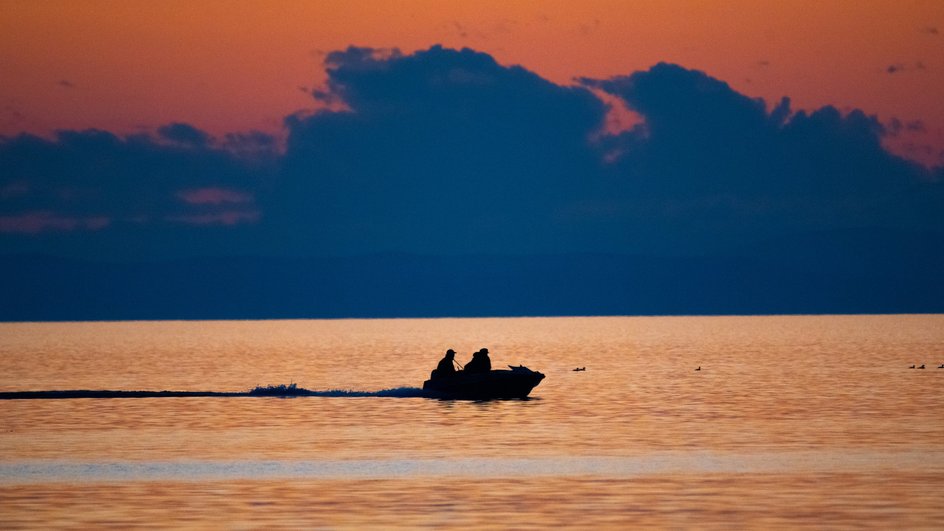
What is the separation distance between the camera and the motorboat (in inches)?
2598

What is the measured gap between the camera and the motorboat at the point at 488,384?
66.0 meters

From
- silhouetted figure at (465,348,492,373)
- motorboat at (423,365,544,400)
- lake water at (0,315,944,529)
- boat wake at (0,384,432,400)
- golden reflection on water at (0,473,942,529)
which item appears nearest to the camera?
golden reflection on water at (0,473,942,529)

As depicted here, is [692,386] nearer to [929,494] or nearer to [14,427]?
[14,427]

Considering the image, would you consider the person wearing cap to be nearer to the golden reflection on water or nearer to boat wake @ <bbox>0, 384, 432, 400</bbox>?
boat wake @ <bbox>0, 384, 432, 400</bbox>

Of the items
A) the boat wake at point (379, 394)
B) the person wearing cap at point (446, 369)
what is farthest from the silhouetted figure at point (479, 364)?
the boat wake at point (379, 394)

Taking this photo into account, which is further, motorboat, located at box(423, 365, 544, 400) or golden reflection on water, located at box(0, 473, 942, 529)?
motorboat, located at box(423, 365, 544, 400)

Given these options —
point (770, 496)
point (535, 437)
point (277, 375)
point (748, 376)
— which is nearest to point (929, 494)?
point (770, 496)

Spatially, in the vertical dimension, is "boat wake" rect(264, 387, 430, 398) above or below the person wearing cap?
below

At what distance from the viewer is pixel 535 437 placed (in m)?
49.9

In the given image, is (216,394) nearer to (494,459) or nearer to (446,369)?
(446,369)

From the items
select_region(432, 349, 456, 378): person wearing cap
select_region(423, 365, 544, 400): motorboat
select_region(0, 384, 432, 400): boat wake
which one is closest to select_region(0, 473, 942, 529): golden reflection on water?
select_region(423, 365, 544, 400): motorboat

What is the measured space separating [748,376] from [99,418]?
49250 mm

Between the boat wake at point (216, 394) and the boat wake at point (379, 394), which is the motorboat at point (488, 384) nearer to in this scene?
the boat wake at point (379, 394)

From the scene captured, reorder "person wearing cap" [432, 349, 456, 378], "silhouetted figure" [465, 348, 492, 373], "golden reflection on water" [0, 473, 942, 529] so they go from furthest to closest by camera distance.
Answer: "person wearing cap" [432, 349, 456, 378] < "silhouetted figure" [465, 348, 492, 373] < "golden reflection on water" [0, 473, 942, 529]
